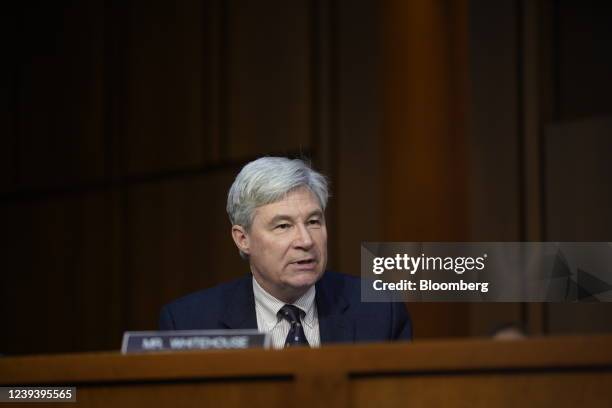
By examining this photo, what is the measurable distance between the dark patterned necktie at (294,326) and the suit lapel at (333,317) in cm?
5

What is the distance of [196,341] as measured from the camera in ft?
6.63

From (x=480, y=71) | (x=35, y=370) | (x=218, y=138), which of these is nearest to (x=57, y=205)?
(x=218, y=138)

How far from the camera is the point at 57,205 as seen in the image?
6672 millimetres

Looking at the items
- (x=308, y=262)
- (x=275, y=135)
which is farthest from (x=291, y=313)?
(x=275, y=135)

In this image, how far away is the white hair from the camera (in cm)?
293

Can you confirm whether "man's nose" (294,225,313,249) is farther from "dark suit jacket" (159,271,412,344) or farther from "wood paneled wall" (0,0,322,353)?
"wood paneled wall" (0,0,322,353)

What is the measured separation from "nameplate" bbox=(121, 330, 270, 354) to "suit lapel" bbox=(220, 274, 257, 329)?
2.84ft

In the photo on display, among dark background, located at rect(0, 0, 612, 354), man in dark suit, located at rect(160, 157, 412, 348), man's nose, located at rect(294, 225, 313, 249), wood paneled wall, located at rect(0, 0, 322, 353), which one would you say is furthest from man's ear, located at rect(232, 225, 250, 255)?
wood paneled wall, located at rect(0, 0, 322, 353)

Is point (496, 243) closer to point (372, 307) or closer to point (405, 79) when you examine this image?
point (405, 79)

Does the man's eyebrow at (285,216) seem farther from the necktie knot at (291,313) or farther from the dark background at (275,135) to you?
the dark background at (275,135)

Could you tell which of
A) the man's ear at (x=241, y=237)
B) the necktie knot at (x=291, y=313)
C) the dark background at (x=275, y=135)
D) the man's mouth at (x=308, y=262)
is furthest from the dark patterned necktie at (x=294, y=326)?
the dark background at (x=275, y=135)

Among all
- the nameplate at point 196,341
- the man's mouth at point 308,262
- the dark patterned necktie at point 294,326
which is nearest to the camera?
the nameplate at point 196,341

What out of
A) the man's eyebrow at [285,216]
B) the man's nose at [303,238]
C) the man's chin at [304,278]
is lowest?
the man's chin at [304,278]

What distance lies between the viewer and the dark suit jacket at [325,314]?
289cm
